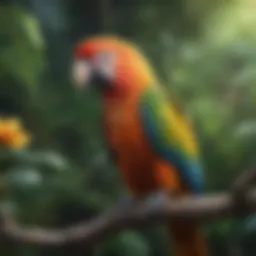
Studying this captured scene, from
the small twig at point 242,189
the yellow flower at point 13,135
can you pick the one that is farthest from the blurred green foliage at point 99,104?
the small twig at point 242,189

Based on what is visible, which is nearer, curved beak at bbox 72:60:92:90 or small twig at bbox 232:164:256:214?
small twig at bbox 232:164:256:214

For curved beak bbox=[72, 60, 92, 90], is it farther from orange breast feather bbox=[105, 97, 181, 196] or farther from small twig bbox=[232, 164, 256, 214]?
small twig bbox=[232, 164, 256, 214]

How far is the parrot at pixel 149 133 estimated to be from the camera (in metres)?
1.28

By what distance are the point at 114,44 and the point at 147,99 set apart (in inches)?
4.2

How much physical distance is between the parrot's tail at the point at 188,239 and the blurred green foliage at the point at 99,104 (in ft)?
0.06

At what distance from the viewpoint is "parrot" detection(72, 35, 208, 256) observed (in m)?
1.28

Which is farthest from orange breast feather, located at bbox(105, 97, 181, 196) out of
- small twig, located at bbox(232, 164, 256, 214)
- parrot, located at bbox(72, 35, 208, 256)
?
small twig, located at bbox(232, 164, 256, 214)

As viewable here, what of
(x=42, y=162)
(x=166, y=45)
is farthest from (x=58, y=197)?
(x=166, y=45)

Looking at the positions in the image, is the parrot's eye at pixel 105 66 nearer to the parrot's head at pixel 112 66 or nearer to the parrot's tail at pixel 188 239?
the parrot's head at pixel 112 66

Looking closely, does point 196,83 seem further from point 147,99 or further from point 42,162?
point 42,162

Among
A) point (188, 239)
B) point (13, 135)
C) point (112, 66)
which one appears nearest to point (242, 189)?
point (188, 239)

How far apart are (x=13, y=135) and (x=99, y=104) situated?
15cm

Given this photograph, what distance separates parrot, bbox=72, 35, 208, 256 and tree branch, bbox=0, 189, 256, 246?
0.02 m

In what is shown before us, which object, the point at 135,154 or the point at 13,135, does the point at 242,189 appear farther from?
the point at 13,135
